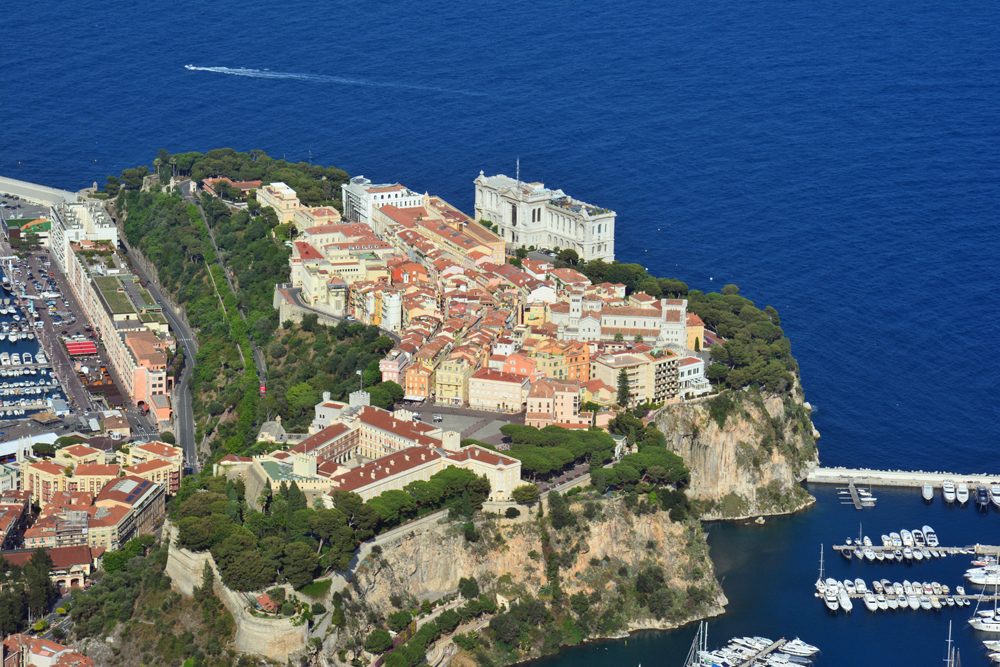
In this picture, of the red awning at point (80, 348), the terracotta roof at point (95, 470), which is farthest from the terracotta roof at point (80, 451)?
the red awning at point (80, 348)

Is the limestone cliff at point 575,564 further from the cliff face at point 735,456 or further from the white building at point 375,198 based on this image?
the white building at point 375,198

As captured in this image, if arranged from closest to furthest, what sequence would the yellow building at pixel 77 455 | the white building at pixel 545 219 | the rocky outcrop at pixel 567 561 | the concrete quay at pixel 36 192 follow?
the rocky outcrop at pixel 567 561 < the yellow building at pixel 77 455 < the white building at pixel 545 219 < the concrete quay at pixel 36 192

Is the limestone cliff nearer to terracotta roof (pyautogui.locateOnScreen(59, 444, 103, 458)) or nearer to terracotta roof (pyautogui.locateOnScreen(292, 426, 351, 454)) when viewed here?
terracotta roof (pyautogui.locateOnScreen(292, 426, 351, 454))

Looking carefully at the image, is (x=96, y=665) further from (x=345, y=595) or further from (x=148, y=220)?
(x=148, y=220)

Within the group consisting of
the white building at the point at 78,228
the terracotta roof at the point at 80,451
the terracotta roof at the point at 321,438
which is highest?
the white building at the point at 78,228

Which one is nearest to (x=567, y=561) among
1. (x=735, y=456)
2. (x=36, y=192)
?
(x=735, y=456)

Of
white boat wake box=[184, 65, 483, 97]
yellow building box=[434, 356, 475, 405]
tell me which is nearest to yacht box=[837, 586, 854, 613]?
yellow building box=[434, 356, 475, 405]
